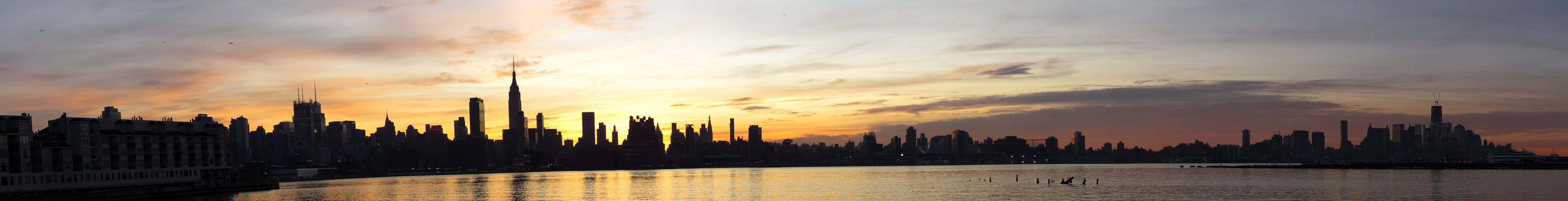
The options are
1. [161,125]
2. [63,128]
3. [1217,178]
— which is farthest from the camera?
[1217,178]

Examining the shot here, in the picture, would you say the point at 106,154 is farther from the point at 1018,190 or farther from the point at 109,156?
the point at 1018,190

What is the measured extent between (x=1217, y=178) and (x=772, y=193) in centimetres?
9155

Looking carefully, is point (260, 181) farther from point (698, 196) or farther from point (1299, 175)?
point (1299, 175)

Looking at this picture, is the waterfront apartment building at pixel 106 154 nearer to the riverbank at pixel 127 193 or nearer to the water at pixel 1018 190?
the riverbank at pixel 127 193

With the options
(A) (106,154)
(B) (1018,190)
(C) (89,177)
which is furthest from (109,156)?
(B) (1018,190)

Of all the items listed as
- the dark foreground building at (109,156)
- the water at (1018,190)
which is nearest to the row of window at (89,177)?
the dark foreground building at (109,156)

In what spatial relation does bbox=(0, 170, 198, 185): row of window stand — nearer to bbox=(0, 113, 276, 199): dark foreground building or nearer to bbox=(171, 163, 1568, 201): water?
bbox=(0, 113, 276, 199): dark foreground building

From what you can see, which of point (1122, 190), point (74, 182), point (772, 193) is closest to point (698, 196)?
point (772, 193)

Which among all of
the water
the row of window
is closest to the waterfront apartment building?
the row of window

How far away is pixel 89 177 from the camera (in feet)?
348

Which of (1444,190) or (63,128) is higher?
(63,128)

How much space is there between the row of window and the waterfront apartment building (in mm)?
64

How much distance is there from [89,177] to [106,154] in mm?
3003

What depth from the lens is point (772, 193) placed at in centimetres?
14138
